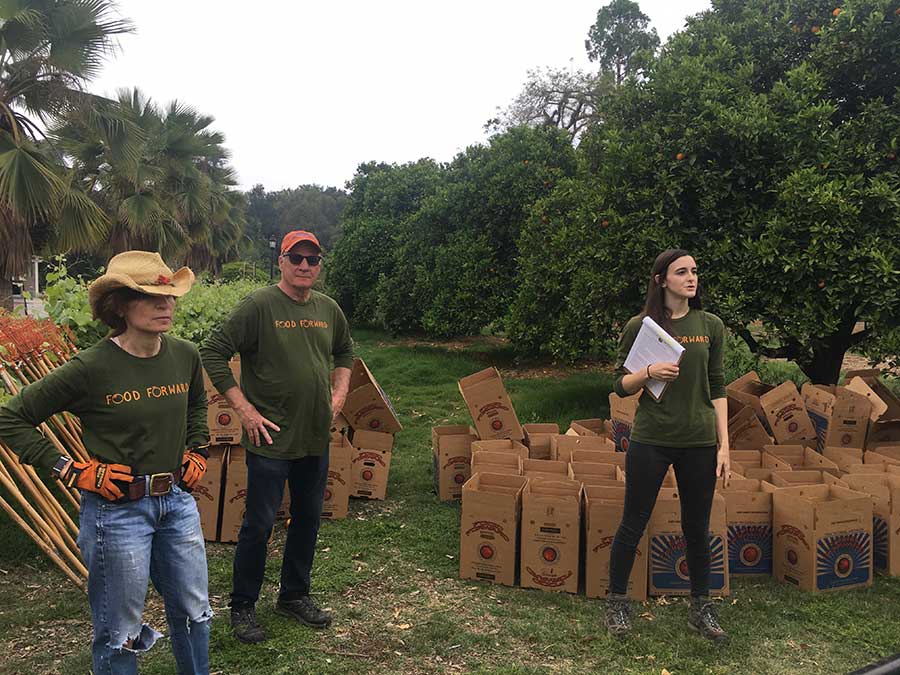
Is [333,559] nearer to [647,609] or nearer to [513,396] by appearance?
[647,609]

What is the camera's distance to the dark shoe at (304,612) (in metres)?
3.53

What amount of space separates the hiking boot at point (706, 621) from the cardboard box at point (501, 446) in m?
1.88

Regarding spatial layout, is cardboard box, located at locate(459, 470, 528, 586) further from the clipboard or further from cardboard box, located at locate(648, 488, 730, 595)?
the clipboard

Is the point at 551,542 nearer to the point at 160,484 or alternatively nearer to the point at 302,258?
the point at 302,258

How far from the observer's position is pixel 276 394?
3293 mm

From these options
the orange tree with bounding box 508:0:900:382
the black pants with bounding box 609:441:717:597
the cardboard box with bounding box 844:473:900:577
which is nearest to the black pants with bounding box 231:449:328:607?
the black pants with bounding box 609:441:717:597

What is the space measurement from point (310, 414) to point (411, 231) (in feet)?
39.2

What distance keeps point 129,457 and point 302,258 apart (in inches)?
51.6

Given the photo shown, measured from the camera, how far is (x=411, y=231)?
590 inches

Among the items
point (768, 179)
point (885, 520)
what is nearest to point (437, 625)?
point (885, 520)

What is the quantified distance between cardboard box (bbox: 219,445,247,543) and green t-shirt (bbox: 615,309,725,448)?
2.82 metres

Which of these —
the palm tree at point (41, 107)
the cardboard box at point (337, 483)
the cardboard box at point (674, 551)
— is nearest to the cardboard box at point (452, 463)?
the cardboard box at point (337, 483)

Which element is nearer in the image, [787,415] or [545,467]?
[545,467]

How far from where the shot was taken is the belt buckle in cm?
242
